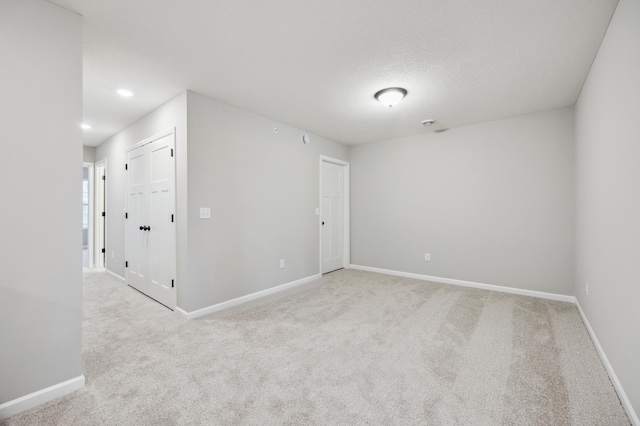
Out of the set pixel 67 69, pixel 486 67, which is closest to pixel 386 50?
pixel 486 67

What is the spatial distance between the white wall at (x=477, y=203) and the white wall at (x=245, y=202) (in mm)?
1343

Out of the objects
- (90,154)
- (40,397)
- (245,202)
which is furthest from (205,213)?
(90,154)

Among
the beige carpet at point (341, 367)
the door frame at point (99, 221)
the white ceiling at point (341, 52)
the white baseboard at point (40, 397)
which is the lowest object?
the beige carpet at point (341, 367)

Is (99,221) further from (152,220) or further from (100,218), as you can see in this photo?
(152,220)

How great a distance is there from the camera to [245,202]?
3.56m

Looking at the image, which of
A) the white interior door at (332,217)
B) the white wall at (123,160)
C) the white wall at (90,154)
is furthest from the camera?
the white wall at (90,154)

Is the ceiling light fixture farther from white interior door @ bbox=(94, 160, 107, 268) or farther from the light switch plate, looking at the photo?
white interior door @ bbox=(94, 160, 107, 268)

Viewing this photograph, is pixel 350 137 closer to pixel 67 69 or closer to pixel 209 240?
pixel 209 240

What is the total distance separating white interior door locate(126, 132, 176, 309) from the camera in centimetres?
322

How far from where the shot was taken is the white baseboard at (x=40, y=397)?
1.56 m

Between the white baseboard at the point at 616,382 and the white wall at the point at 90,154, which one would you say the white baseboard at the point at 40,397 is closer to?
the white baseboard at the point at 616,382

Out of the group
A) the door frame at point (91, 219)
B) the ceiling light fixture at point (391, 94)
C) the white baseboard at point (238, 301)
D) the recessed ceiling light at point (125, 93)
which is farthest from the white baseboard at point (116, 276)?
the ceiling light fixture at point (391, 94)

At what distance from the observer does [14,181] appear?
1.60m

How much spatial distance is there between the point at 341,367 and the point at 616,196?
2.26m
